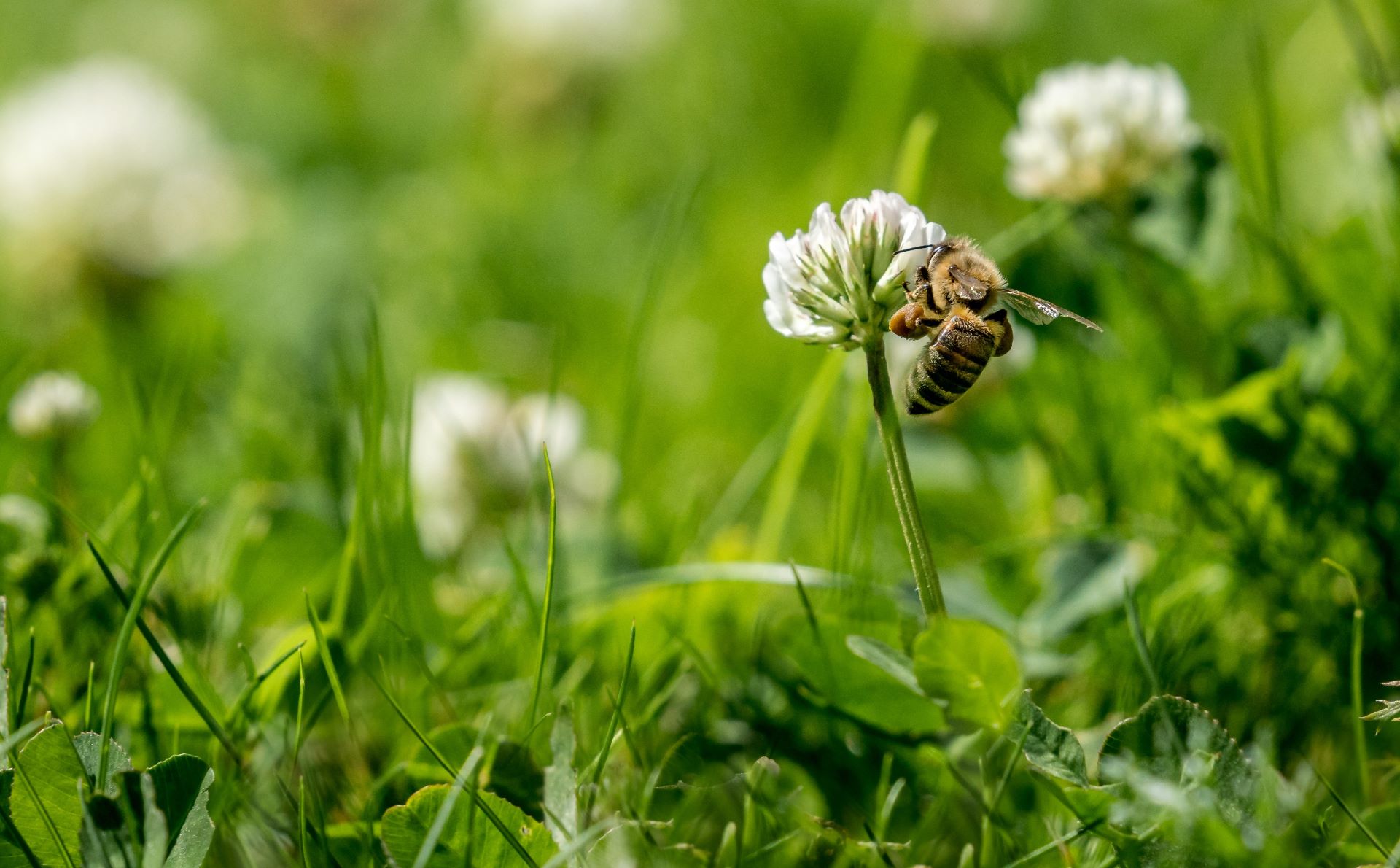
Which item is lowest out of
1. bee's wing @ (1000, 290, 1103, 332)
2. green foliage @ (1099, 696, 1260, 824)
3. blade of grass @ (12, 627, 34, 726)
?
green foliage @ (1099, 696, 1260, 824)

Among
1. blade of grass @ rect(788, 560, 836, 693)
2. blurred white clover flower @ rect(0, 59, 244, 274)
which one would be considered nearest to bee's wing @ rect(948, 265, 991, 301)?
blade of grass @ rect(788, 560, 836, 693)

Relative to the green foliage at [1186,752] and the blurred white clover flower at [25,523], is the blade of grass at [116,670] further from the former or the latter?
the green foliage at [1186,752]

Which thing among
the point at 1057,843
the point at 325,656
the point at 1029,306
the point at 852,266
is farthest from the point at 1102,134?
the point at 325,656

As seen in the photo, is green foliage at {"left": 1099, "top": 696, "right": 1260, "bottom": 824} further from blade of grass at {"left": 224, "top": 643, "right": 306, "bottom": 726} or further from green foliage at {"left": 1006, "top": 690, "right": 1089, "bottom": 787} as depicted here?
blade of grass at {"left": 224, "top": 643, "right": 306, "bottom": 726}

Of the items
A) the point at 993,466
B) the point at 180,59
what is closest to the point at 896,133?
the point at 993,466

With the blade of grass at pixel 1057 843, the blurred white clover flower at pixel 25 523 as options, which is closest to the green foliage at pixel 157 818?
the blurred white clover flower at pixel 25 523

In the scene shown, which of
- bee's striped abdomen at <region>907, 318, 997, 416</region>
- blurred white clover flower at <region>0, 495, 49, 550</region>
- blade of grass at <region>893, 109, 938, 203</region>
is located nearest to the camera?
bee's striped abdomen at <region>907, 318, 997, 416</region>
